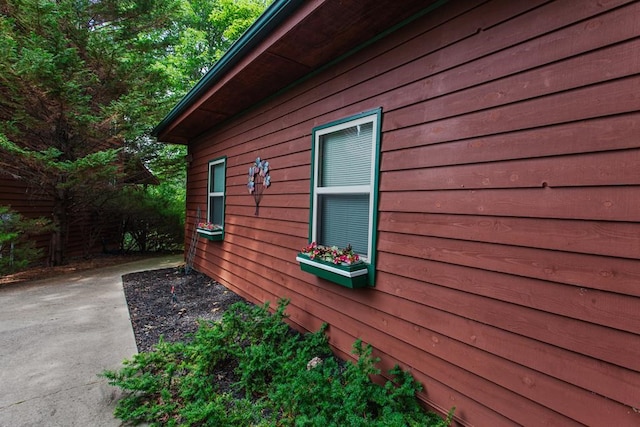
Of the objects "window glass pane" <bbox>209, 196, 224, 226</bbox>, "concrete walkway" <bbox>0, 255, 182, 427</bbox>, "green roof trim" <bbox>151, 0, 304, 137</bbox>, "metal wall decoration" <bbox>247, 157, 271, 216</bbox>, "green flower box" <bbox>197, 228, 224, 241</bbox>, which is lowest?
"concrete walkway" <bbox>0, 255, 182, 427</bbox>

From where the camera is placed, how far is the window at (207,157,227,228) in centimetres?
465

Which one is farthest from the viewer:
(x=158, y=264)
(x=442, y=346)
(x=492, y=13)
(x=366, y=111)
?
(x=158, y=264)

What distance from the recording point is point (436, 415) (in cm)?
165

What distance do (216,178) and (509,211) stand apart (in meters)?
4.51

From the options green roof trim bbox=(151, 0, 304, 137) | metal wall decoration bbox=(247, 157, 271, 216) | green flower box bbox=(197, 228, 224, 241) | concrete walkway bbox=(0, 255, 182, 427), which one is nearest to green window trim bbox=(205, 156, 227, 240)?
green flower box bbox=(197, 228, 224, 241)

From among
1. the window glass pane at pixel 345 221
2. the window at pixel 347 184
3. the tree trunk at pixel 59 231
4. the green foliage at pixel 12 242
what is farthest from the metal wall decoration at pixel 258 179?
the tree trunk at pixel 59 231

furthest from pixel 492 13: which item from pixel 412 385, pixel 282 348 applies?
pixel 282 348

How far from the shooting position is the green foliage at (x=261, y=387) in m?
1.62

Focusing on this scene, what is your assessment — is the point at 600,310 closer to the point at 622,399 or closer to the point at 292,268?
the point at 622,399

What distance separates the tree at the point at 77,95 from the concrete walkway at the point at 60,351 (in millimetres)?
2103

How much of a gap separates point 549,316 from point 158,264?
23.1 ft

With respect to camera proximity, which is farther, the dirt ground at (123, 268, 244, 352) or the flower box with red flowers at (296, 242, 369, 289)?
the dirt ground at (123, 268, 244, 352)

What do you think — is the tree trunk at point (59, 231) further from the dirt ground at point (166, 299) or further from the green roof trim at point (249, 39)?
the green roof trim at point (249, 39)

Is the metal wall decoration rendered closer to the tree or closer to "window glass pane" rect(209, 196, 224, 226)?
"window glass pane" rect(209, 196, 224, 226)
